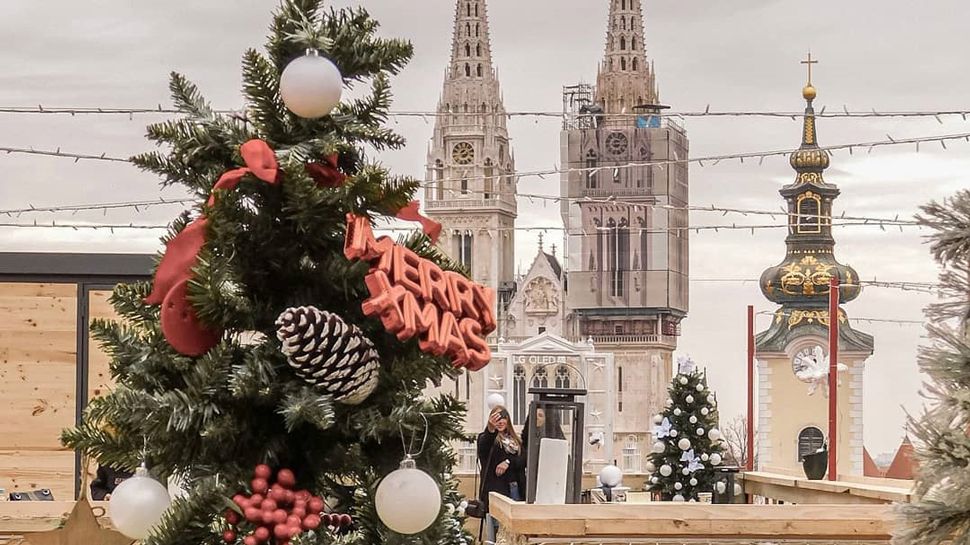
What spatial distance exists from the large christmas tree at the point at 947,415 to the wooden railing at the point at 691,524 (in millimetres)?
1786

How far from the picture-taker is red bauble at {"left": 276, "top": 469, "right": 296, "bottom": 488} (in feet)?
10.2

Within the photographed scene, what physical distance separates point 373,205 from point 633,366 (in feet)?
243

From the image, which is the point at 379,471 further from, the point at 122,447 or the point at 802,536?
the point at 802,536

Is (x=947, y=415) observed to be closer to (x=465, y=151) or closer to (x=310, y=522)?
(x=310, y=522)

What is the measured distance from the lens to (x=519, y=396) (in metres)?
61.7

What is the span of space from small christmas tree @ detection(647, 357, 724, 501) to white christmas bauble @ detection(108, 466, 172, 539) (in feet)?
24.7

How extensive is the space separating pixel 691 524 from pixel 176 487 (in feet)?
6.48

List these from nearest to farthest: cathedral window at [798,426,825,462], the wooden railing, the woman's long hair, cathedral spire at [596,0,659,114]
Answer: the wooden railing, the woman's long hair, cathedral window at [798,426,825,462], cathedral spire at [596,0,659,114]

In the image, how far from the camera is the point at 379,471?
320cm

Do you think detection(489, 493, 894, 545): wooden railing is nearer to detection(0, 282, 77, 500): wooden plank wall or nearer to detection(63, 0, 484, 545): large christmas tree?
detection(63, 0, 484, 545): large christmas tree

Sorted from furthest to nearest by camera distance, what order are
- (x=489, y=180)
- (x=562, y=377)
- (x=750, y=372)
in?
(x=489, y=180) < (x=562, y=377) < (x=750, y=372)

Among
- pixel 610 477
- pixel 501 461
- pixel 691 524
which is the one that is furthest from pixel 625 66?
pixel 691 524

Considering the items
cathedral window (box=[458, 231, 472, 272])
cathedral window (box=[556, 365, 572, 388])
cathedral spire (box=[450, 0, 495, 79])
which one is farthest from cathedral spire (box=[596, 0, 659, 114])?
cathedral window (box=[556, 365, 572, 388])

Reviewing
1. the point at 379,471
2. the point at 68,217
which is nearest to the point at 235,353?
the point at 379,471
